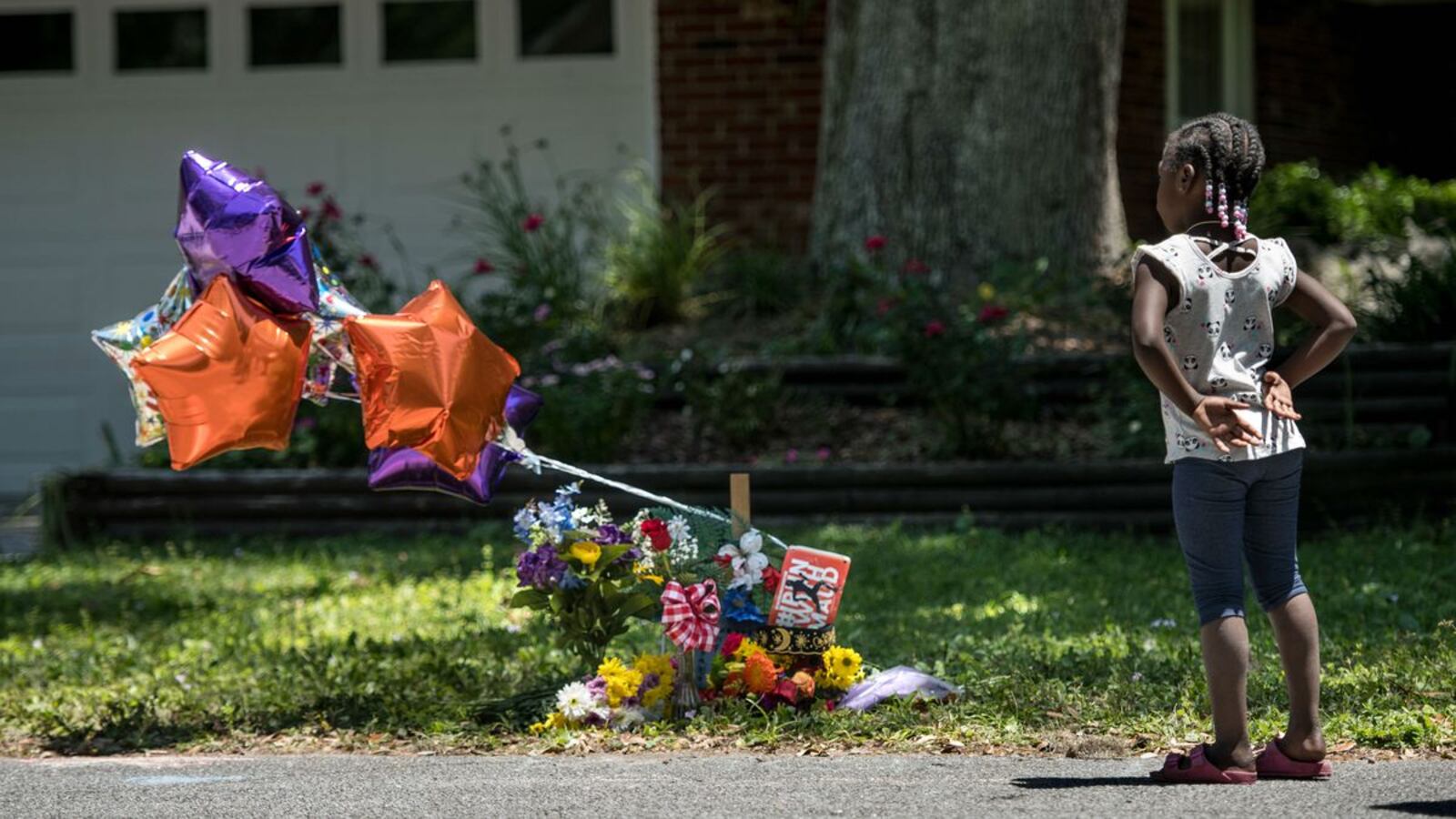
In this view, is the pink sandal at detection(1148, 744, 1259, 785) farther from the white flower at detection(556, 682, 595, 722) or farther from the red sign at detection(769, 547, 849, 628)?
the white flower at detection(556, 682, 595, 722)

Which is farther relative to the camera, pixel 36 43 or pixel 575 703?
pixel 36 43

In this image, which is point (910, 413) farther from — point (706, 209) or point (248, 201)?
point (248, 201)

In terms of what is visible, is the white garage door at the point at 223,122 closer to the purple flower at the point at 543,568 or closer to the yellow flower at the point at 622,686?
the purple flower at the point at 543,568

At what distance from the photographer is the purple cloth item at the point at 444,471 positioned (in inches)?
203

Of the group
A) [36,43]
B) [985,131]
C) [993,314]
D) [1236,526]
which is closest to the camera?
[1236,526]

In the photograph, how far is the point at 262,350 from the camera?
492 centimetres

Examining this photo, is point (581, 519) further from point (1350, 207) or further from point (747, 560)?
point (1350, 207)

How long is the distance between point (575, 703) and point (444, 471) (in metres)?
0.73

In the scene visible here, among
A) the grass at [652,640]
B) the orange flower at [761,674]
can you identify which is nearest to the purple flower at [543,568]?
the grass at [652,640]

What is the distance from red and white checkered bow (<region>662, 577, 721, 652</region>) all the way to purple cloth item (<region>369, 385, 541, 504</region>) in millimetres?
614

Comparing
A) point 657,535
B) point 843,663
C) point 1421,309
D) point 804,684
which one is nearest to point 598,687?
point 657,535

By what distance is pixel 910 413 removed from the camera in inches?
368

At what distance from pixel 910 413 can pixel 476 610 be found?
3.13m

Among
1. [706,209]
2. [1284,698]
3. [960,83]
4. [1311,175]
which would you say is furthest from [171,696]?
[1311,175]
